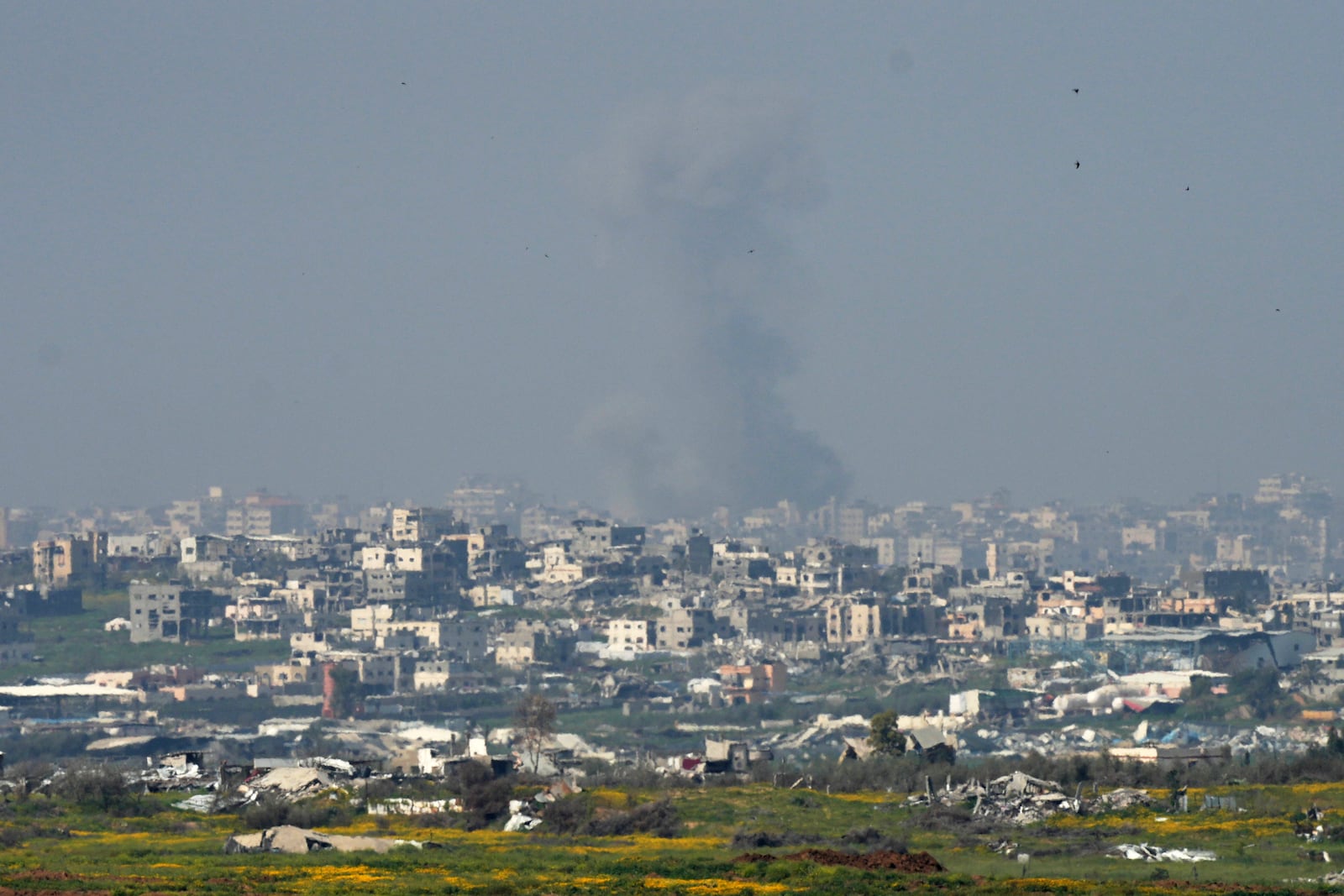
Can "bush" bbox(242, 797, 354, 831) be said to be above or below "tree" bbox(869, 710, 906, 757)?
below

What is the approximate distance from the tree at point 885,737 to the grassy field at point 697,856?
41.6ft

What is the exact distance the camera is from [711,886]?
1287 inches

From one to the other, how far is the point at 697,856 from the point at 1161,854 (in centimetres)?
709

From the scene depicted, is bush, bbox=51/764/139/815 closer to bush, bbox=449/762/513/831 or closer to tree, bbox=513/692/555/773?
bush, bbox=449/762/513/831

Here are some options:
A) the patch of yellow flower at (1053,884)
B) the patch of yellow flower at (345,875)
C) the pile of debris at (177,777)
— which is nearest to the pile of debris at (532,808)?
the pile of debris at (177,777)

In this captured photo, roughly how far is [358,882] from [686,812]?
13.0m

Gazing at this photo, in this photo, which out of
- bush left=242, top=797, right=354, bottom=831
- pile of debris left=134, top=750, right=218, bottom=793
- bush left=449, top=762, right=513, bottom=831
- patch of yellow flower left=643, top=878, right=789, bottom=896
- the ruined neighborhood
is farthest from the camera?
the ruined neighborhood

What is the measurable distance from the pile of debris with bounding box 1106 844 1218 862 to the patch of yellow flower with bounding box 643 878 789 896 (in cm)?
677

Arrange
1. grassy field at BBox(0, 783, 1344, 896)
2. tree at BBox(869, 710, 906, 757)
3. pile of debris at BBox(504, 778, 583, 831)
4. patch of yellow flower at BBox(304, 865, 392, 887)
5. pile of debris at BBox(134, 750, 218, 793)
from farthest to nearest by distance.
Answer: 1. tree at BBox(869, 710, 906, 757)
2. pile of debris at BBox(134, 750, 218, 793)
3. pile of debris at BBox(504, 778, 583, 831)
4. patch of yellow flower at BBox(304, 865, 392, 887)
5. grassy field at BBox(0, 783, 1344, 896)

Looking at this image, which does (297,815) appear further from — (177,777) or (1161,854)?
(1161,854)

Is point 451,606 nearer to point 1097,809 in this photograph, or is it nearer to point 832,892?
point 1097,809

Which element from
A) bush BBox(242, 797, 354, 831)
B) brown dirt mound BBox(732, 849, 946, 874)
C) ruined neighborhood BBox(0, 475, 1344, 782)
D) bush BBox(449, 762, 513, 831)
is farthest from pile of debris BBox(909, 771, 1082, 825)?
ruined neighborhood BBox(0, 475, 1344, 782)

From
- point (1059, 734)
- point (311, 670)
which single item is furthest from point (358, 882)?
point (311, 670)

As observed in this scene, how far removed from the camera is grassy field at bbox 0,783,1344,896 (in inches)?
1282
